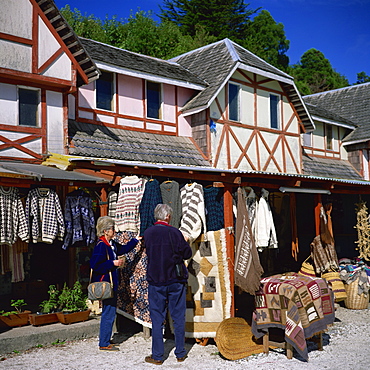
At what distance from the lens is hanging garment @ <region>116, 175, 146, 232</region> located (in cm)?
741

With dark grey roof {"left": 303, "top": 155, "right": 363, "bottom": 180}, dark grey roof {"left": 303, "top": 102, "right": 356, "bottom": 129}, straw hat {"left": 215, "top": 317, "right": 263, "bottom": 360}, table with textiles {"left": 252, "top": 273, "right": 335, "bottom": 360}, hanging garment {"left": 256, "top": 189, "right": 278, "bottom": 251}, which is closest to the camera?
table with textiles {"left": 252, "top": 273, "right": 335, "bottom": 360}

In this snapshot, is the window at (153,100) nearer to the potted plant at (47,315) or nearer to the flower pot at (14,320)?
the potted plant at (47,315)

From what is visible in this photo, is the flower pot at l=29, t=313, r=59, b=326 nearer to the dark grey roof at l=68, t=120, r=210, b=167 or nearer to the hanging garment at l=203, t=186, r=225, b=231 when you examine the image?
the hanging garment at l=203, t=186, r=225, b=231

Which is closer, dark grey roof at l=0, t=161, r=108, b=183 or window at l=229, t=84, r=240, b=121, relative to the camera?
dark grey roof at l=0, t=161, r=108, b=183

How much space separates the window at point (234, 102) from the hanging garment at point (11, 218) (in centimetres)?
949

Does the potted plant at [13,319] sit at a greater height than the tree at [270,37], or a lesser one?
lesser

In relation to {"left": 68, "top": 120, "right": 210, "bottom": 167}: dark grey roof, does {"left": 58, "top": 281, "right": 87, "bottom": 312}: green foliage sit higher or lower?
lower

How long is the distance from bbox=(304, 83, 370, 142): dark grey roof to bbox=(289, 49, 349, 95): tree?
1629cm

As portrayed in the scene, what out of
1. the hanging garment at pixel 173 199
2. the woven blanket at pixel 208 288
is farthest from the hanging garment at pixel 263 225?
the hanging garment at pixel 173 199

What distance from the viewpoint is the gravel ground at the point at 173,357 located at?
610cm

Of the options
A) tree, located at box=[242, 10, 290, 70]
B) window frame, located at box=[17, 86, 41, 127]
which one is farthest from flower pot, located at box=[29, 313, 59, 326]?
tree, located at box=[242, 10, 290, 70]

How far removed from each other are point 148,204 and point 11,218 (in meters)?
2.06

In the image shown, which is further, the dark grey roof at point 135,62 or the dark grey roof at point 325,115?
the dark grey roof at point 325,115

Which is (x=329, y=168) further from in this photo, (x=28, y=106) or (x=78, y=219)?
(x=78, y=219)
